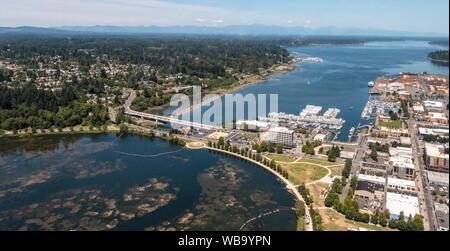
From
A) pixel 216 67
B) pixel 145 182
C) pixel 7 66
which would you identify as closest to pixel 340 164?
pixel 145 182

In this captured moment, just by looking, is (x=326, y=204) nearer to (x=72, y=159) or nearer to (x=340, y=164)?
(x=340, y=164)

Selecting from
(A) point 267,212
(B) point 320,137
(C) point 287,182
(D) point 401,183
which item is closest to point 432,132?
(B) point 320,137

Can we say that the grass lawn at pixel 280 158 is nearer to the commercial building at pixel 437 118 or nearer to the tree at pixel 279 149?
the tree at pixel 279 149

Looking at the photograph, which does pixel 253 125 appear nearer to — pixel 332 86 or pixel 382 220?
pixel 382 220

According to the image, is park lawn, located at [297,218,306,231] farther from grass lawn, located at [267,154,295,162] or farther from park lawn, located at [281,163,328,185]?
grass lawn, located at [267,154,295,162]

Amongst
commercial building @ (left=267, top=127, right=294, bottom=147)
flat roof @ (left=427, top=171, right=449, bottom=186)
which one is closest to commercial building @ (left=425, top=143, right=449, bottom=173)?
flat roof @ (left=427, top=171, right=449, bottom=186)

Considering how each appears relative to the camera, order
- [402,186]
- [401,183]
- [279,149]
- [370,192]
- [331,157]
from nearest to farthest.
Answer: [370,192], [402,186], [401,183], [331,157], [279,149]
